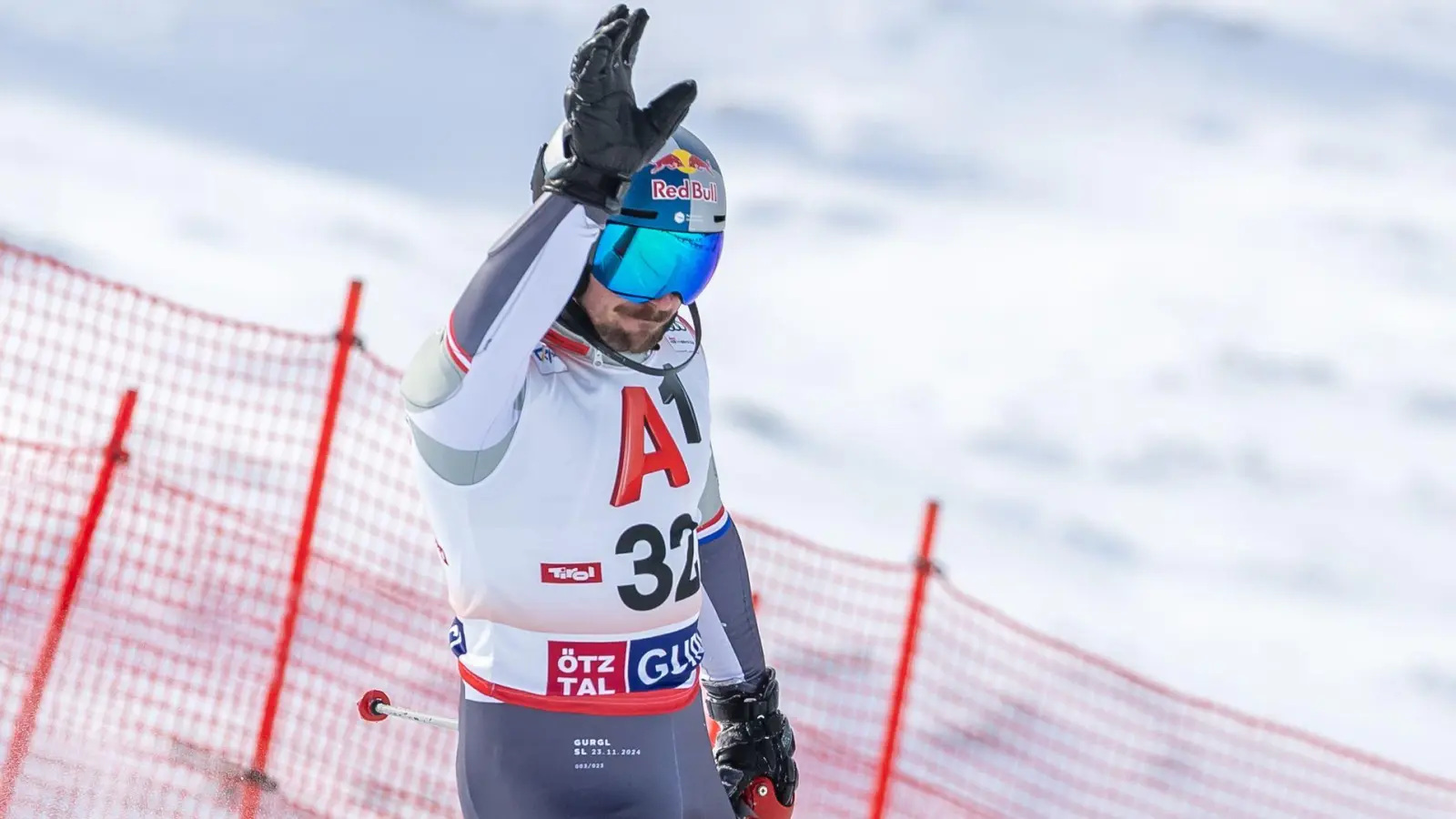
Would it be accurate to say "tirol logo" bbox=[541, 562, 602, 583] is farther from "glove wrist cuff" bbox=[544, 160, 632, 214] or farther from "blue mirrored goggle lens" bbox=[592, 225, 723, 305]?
"glove wrist cuff" bbox=[544, 160, 632, 214]

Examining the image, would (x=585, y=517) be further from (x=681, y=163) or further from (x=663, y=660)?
(x=681, y=163)

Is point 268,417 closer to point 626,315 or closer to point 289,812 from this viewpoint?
point 289,812

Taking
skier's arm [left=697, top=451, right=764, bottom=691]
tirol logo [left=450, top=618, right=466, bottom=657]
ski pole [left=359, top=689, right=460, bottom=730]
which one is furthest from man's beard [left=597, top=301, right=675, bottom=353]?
ski pole [left=359, top=689, right=460, bottom=730]

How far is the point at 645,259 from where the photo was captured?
9.18 feet

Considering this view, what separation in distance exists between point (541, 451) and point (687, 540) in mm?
410

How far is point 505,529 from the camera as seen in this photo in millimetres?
2797

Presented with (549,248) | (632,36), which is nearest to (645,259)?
(549,248)

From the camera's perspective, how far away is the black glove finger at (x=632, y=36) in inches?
95.2

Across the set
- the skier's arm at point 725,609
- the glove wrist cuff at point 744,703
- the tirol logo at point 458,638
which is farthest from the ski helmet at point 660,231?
the glove wrist cuff at point 744,703

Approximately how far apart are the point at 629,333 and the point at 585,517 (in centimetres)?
36

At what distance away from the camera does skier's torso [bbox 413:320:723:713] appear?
9.08 ft

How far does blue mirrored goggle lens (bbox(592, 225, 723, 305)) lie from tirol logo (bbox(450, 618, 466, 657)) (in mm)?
740

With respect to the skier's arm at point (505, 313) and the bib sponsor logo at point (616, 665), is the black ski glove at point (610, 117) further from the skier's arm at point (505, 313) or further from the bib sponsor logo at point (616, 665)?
the bib sponsor logo at point (616, 665)

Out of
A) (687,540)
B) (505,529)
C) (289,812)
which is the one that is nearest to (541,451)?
(505,529)
